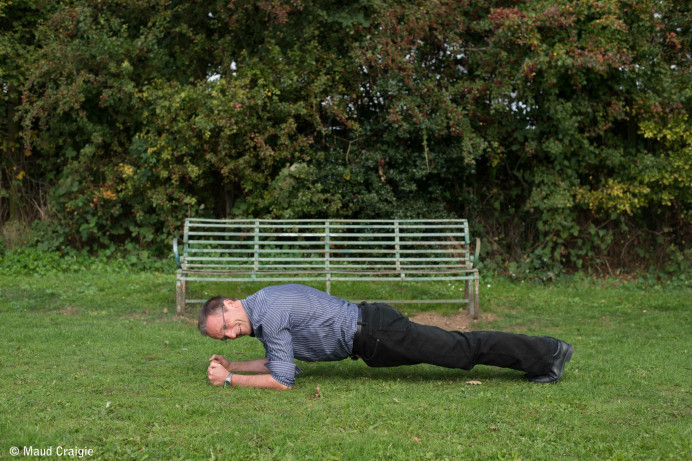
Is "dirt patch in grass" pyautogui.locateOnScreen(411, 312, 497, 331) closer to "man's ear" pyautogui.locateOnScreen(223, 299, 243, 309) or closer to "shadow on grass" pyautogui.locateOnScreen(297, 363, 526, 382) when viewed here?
"shadow on grass" pyautogui.locateOnScreen(297, 363, 526, 382)

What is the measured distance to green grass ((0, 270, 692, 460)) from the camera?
3469mm

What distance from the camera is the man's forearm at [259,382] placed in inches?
174

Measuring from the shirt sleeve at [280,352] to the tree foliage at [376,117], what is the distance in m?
6.30

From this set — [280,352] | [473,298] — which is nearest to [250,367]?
[280,352]

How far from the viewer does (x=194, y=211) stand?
1143cm

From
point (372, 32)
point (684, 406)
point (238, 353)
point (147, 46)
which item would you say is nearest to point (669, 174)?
point (372, 32)

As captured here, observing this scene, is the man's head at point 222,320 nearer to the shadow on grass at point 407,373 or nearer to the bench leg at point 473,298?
the shadow on grass at point 407,373

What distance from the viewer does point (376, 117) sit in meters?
11.2

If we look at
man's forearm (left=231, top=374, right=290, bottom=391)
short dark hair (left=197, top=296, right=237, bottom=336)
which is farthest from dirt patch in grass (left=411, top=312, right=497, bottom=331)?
short dark hair (left=197, top=296, right=237, bottom=336)

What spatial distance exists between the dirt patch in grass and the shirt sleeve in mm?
3730

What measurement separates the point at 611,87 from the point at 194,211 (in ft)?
23.6

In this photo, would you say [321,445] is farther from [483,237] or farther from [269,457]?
[483,237]

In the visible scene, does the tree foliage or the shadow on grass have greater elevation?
the tree foliage

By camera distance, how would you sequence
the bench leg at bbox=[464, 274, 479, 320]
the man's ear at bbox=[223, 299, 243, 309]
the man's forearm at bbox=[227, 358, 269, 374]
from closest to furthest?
the man's ear at bbox=[223, 299, 243, 309]
the man's forearm at bbox=[227, 358, 269, 374]
the bench leg at bbox=[464, 274, 479, 320]
